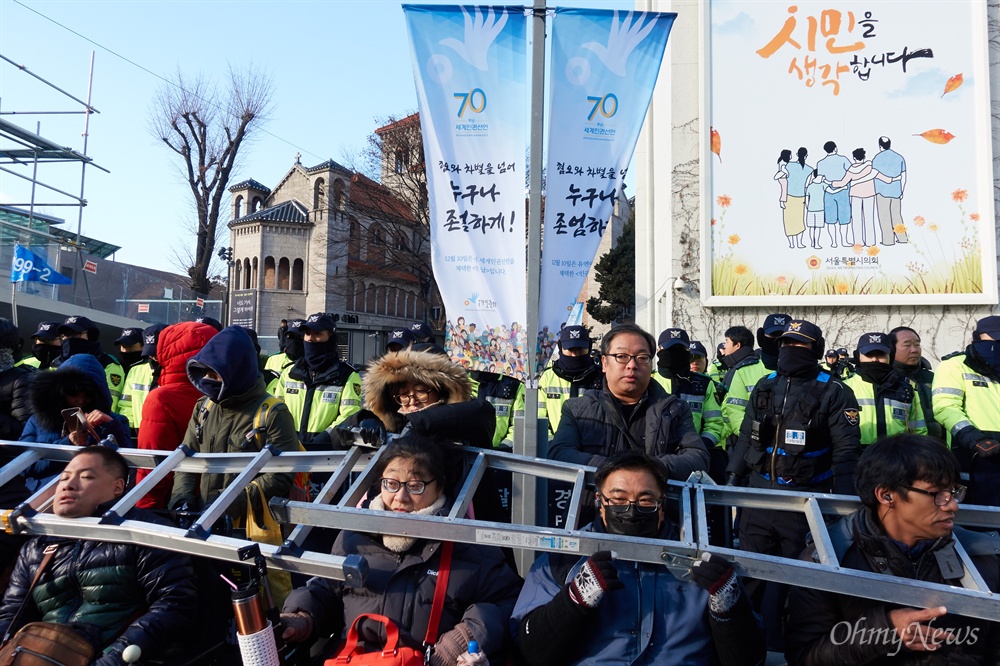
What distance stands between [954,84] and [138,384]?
11.8m

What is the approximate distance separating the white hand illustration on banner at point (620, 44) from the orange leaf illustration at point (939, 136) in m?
8.66

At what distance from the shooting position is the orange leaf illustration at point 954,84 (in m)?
10.7

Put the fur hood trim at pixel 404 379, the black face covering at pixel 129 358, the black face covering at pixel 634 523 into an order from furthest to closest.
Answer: the black face covering at pixel 129 358, the fur hood trim at pixel 404 379, the black face covering at pixel 634 523

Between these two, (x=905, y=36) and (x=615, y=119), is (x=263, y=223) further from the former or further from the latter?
(x=615, y=119)

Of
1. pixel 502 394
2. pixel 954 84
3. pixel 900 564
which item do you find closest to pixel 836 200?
pixel 954 84

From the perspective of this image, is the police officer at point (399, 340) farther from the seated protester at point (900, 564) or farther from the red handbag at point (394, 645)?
the seated protester at point (900, 564)

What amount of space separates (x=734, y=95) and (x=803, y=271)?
296 centimetres

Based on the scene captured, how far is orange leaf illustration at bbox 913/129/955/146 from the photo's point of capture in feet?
35.1

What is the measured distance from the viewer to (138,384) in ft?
25.2

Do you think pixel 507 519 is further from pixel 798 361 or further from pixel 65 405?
pixel 65 405

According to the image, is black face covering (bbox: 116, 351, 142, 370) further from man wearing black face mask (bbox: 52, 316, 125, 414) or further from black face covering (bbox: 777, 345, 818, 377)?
black face covering (bbox: 777, 345, 818, 377)

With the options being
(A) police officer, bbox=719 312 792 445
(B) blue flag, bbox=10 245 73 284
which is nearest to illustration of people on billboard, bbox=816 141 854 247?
A: (A) police officer, bbox=719 312 792 445

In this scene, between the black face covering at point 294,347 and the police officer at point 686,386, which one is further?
the black face covering at point 294,347

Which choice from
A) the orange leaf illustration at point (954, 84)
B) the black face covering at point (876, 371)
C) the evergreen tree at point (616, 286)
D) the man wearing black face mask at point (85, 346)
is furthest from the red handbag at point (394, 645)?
the evergreen tree at point (616, 286)
